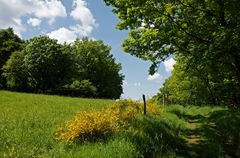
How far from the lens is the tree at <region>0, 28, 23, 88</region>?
7962cm

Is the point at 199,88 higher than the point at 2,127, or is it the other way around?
the point at 199,88

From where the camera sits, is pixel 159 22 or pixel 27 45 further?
pixel 27 45

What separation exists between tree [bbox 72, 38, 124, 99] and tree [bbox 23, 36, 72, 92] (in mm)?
10258

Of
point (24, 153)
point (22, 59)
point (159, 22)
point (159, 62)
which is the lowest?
point (24, 153)

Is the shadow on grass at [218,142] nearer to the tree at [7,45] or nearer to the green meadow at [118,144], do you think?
the green meadow at [118,144]

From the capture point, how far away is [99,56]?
10050cm

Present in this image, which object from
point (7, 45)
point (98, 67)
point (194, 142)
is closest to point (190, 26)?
point (194, 142)

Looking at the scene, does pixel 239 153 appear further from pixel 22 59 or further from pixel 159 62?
pixel 22 59

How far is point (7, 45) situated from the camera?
273 ft

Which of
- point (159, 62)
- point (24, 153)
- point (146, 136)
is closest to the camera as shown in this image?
point (24, 153)

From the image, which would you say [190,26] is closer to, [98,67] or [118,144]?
[118,144]

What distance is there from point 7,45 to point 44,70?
13.5m

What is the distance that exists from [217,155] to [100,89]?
81729 mm

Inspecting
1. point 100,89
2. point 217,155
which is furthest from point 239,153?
point 100,89
